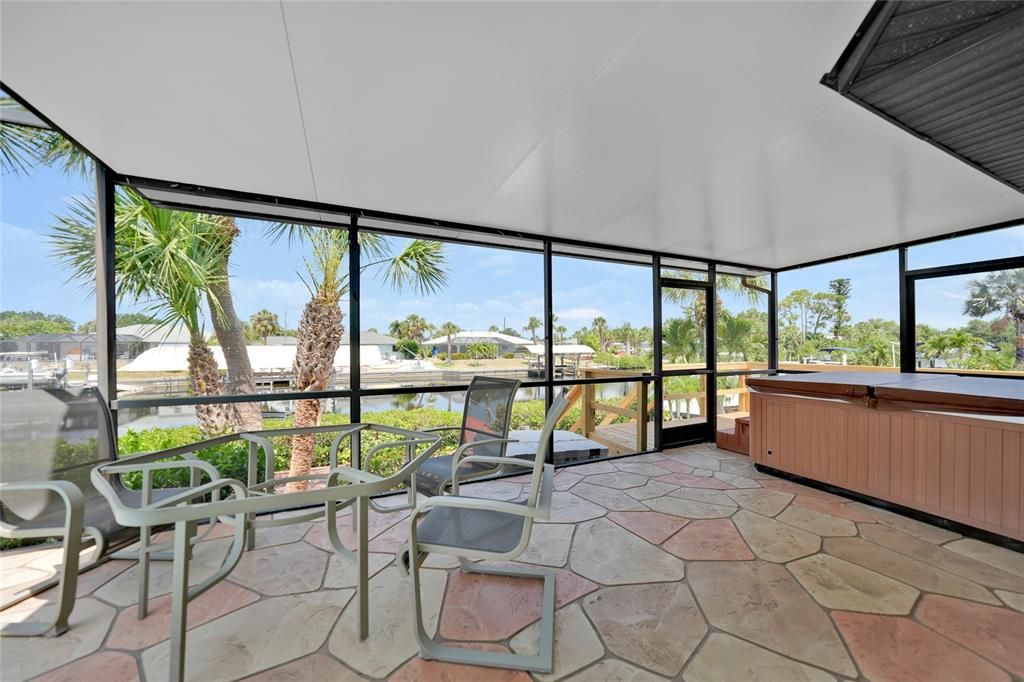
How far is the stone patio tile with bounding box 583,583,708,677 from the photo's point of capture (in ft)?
5.07

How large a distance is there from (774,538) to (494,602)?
73.0 inches

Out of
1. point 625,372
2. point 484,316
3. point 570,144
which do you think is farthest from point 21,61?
point 625,372

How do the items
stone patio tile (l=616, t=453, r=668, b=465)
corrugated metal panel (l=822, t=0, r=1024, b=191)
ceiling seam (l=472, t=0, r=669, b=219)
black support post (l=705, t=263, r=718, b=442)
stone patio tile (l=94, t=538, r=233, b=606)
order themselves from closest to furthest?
corrugated metal panel (l=822, t=0, r=1024, b=191), ceiling seam (l=472, t=0, r=669, b=219), stone patio tile (l=94, t=538, r=233, b=606), stone patio tile (l=616, t=453, r=668, b=465), black support post (l=705, t=263, r=718, b=442)

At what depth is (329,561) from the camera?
223 centimetres

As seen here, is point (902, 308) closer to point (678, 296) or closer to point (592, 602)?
point (678, 296)

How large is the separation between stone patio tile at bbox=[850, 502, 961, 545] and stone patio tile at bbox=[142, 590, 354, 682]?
3.52 m

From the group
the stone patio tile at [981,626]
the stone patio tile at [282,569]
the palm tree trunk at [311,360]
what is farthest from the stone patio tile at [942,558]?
the palm tree trunk at [311,360]

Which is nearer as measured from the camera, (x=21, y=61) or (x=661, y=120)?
(x=21, y=61)

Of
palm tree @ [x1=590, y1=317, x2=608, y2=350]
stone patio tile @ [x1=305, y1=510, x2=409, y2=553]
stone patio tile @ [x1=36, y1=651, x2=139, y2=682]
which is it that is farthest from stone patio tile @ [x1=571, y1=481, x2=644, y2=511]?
stone patio tile @ [x1=36, y1=651, x2=139, y2=682]

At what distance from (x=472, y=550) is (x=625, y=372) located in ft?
11.1

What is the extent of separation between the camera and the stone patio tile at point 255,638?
1.49 m

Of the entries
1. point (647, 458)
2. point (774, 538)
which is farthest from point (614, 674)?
point (647, 458)

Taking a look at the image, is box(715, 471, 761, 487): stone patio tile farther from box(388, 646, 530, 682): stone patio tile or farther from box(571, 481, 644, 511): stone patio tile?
box(388, 646, 530, 682): stone patio tile

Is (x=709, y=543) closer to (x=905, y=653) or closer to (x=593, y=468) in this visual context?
(x=905, y=653)
